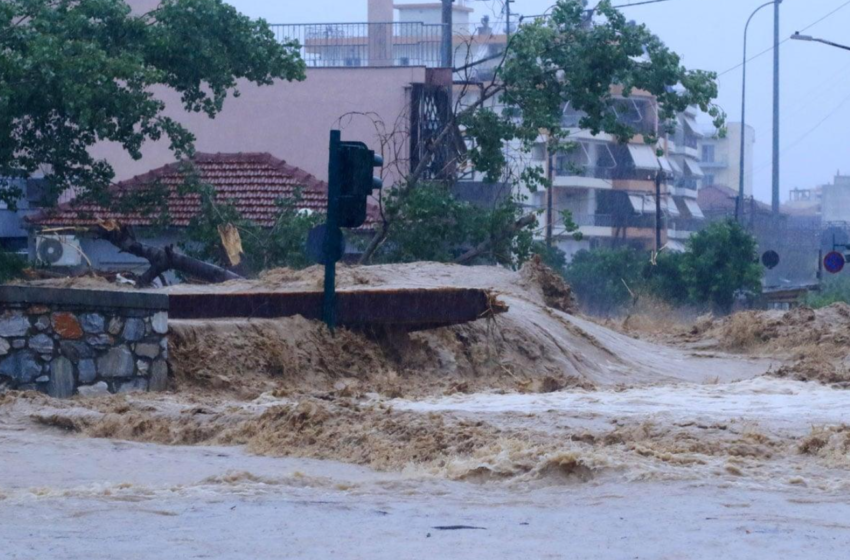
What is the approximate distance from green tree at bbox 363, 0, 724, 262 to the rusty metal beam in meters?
9.15

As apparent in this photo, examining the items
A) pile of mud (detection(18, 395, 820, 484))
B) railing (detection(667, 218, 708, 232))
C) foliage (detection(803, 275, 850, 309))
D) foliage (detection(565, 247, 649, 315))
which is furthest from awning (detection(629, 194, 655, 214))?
pile of mud (detection(18, 395, 820, 484))

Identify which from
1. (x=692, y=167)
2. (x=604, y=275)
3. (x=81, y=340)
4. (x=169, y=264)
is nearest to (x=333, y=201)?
(x=81, y=340)

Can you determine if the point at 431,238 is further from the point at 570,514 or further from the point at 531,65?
the point at 570,514

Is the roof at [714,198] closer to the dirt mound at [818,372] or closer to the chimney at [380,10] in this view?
the chimney at [380,10]

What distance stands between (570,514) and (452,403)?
4.31 m

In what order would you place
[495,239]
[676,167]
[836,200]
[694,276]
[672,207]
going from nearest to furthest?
[495,239] → [694,276] → [672,207] → [676,167] → [836,200]

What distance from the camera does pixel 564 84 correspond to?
893 inches

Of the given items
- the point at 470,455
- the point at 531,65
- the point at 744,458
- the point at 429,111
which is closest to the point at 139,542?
the point at 470,455

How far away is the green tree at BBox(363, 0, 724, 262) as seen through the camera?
862 inches

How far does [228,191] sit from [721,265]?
714 inches

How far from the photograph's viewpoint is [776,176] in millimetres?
50469

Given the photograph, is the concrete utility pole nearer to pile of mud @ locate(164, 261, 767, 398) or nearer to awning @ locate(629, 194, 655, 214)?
pile of mud @ locate(164, 261, 767, 398)

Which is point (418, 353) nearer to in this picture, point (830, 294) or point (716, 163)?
point (830, 294)

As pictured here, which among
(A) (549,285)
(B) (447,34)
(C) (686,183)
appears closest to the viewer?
(A) (549,285)
